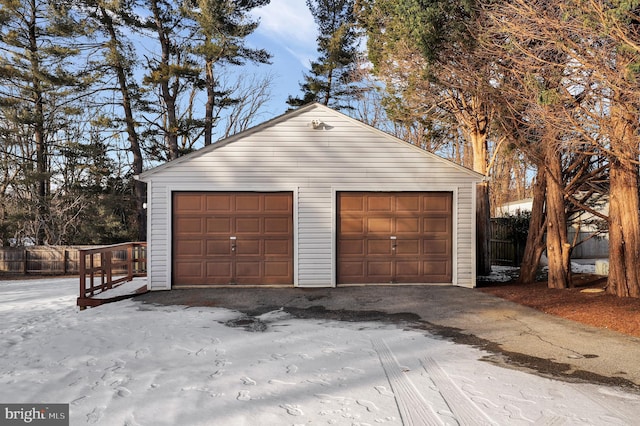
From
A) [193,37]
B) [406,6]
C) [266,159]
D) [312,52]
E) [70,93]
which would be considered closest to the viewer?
[406,6]

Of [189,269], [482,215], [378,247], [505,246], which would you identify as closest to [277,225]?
[189,269]

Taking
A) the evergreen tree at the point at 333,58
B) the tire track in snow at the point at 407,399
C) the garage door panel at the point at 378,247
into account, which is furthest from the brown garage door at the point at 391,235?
the evergreen tree at the point at 333,58

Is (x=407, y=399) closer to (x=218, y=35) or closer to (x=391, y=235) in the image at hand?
(x=391, y=235)

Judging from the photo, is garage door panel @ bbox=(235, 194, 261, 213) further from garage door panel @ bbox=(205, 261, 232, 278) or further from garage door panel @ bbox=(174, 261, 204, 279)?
garage door panel @ bbox=(174, 261, 204, 279)

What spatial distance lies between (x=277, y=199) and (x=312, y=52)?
498 inches

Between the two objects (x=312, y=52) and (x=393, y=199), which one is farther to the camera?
(x=312, y=52)

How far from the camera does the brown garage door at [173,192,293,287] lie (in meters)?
8.88

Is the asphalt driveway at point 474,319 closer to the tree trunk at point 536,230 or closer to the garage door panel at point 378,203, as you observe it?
the garage door panel at point 378,203

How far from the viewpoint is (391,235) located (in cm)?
910

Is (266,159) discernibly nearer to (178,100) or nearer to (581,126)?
(581,126)

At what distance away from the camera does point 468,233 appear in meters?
9.09

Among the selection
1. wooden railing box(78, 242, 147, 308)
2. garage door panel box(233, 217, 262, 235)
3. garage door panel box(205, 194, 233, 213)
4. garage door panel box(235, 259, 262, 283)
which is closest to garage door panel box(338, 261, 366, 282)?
garage door panel box(235, 259, 262, 283)

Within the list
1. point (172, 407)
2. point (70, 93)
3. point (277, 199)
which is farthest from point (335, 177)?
point (70, 93)

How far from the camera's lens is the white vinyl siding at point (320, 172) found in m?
8.91
